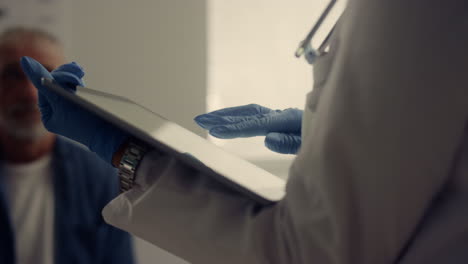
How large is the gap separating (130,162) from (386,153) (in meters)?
0.31

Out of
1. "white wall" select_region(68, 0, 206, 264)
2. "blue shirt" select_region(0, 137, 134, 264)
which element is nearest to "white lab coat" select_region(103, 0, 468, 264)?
"blue shirt" select_region(0, 137, 134, 264)

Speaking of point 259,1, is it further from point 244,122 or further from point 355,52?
point 355,52

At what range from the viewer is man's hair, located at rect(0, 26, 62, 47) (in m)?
1.36

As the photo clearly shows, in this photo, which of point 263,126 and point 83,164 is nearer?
point 263,126

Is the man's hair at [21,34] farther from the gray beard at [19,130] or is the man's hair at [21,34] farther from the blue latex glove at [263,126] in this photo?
the blue latex glove at [263,126]

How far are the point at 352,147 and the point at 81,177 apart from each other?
1178 millimetres

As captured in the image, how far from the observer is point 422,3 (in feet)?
1.15

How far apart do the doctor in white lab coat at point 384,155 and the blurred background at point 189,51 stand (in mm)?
1168

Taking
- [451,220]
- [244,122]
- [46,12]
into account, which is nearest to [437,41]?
[451,220]

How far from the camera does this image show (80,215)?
1295 mm

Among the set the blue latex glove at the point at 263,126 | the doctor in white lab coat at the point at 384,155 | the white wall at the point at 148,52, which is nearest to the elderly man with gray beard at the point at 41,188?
the white wall at the point at 148,52

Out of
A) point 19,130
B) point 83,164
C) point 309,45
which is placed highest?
point 309,45

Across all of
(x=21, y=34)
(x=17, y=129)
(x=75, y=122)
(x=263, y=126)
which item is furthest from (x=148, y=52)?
(x=75, y=122)

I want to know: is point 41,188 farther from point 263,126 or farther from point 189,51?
point 263,126
